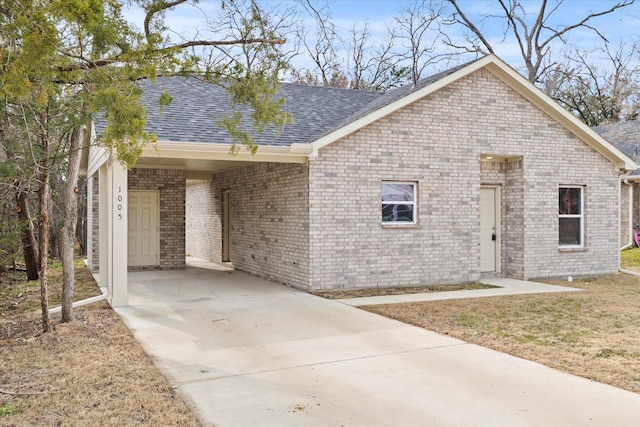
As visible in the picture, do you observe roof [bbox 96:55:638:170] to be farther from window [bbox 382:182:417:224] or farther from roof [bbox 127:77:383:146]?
window [bbox 382:182:417:224]

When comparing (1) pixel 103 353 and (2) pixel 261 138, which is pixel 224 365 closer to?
(1) pixel 103 353

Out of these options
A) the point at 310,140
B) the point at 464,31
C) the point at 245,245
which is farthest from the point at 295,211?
the point at 464,31

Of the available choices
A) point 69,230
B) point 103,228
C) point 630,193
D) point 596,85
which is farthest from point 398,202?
point 596,85

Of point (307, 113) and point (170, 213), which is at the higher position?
point (307, 113)

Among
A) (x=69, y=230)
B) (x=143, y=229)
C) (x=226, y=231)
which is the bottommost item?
(x=226, y=231)

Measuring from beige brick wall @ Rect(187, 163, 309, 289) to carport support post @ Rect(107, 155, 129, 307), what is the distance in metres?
3.53

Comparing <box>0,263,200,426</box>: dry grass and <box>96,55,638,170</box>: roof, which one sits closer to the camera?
<box>0,263,200,426</box>: dry grass

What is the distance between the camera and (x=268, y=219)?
1364 cm

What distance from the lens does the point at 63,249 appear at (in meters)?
8.66

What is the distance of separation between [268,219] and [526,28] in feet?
74.0

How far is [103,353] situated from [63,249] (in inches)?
101

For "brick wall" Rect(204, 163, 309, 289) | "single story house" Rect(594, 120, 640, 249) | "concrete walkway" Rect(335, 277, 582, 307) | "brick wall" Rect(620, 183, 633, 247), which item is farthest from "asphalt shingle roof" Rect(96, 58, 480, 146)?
"brick wall" Rect(620, 183, 633, 247)

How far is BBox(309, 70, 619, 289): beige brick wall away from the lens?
11828mm

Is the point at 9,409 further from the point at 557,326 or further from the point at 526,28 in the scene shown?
the point at 526,28
